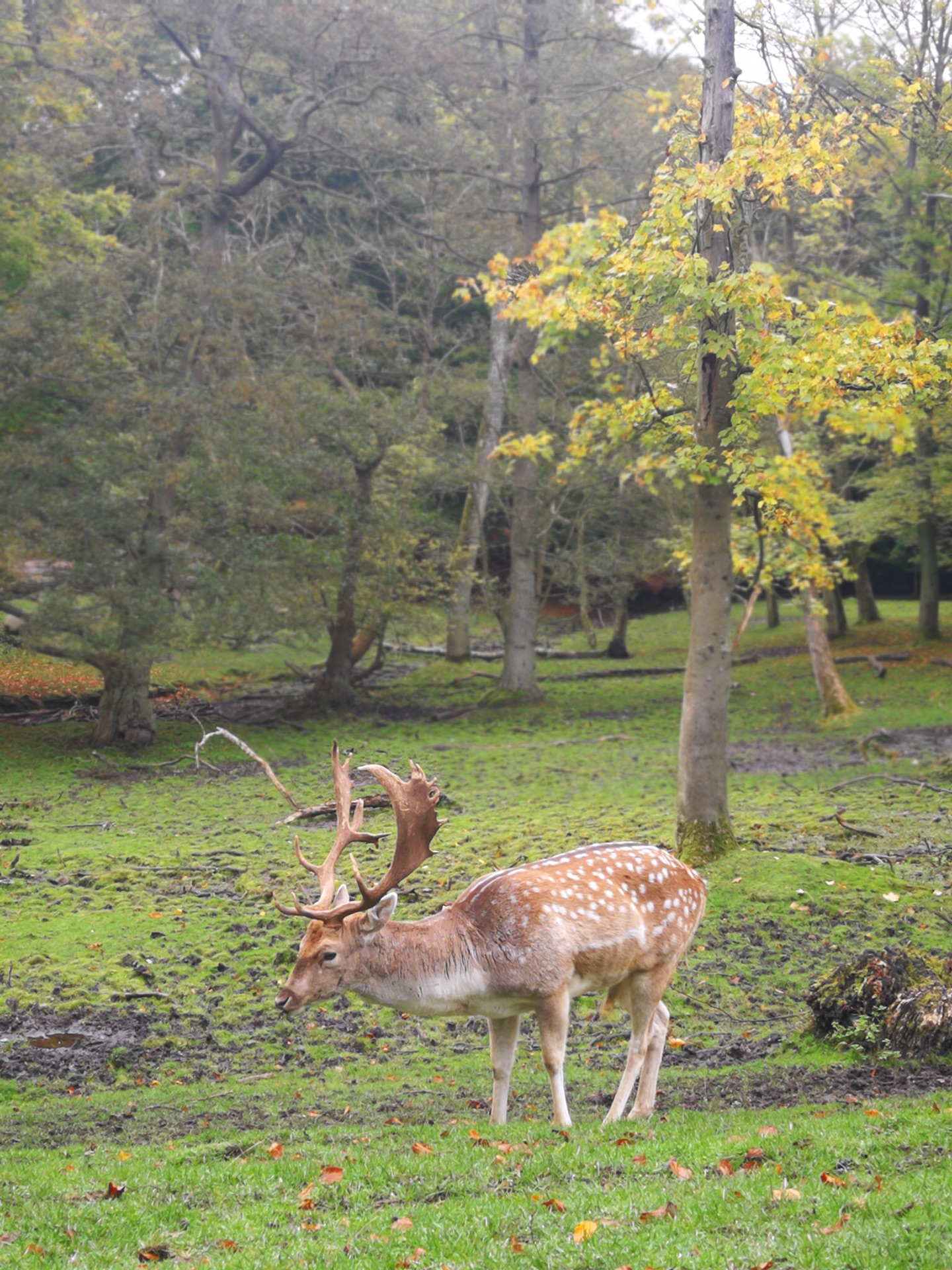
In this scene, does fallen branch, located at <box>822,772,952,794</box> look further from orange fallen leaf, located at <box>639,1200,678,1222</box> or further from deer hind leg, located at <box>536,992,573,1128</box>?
orange fallen leaf, located at <box>639,1200,678,1222</box>

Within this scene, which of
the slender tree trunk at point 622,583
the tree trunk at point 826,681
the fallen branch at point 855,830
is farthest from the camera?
the slender tree trunk at point 622,583

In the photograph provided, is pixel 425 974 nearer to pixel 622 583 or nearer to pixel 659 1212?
pixel 659 1212

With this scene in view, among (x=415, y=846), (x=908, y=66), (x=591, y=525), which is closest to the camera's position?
(x=415, y=846)

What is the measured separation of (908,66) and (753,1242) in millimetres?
16604

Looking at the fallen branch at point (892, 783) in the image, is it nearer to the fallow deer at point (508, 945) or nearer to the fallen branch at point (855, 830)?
the fallen branch at point (855, 830)

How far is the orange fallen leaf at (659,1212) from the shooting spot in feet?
15.5

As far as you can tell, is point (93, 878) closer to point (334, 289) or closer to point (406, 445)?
point (406, 445)

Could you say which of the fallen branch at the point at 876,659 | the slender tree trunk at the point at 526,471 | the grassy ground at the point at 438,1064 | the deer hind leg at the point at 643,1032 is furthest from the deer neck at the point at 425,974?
the fallen branch at the point at 876,659

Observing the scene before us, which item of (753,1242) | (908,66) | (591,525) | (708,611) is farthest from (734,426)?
(591,525)

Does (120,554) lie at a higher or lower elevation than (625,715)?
higher

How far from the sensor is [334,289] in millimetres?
24141

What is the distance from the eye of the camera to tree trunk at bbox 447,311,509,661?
26.0 meters

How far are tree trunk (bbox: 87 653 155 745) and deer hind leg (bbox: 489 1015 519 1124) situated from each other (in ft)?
49.1

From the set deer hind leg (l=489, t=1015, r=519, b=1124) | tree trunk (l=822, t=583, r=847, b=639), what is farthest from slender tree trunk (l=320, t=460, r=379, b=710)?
deer hind leg (l=489, t=1015, r=519, b=1124)
